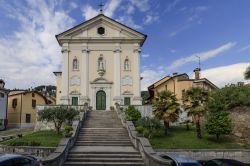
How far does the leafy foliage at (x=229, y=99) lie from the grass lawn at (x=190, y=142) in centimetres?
297

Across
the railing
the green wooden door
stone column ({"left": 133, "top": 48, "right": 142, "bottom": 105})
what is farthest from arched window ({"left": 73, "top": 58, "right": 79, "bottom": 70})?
the railing

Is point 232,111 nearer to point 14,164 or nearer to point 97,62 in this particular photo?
point 97,62

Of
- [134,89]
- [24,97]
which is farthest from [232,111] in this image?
[24,97]

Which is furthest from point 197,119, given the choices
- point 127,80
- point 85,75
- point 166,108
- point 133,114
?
point 85,75

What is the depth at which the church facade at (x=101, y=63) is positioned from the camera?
1586 inches

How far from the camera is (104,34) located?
4125 cm

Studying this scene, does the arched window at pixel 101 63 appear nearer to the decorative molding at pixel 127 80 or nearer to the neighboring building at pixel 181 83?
the decorative molding at pixel 127 80

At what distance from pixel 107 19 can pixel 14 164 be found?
31108 millimetres

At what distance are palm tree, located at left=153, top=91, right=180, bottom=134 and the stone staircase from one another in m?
3.77

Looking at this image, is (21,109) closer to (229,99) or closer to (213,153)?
(229,99)

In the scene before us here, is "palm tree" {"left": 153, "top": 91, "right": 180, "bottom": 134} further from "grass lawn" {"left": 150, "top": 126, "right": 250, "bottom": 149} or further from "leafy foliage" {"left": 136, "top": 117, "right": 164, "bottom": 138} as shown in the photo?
"grass lawn" {"left": 150, "top": 126, "right": 250, "bottom": 149}

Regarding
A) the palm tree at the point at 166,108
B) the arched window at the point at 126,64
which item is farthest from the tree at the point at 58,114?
the arched window at the point at 126,64

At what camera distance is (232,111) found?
3186 cm

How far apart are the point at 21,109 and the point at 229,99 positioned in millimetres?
32717
